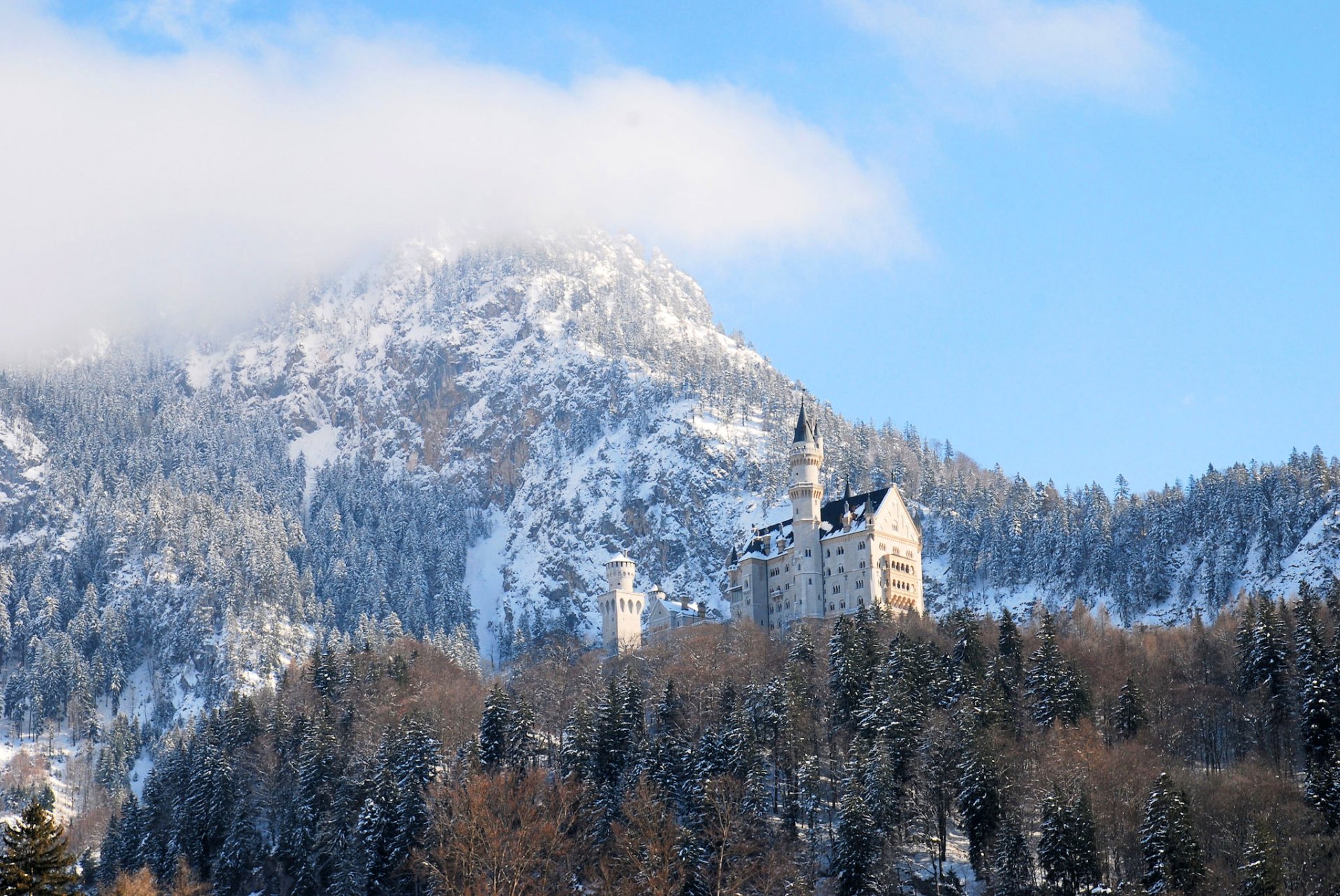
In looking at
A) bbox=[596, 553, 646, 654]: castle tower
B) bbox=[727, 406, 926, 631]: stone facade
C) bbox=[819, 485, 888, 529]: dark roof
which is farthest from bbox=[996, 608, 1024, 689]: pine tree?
bbox=[596, 553, 646, 654]: castle tower

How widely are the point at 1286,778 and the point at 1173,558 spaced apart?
91313 millimetres

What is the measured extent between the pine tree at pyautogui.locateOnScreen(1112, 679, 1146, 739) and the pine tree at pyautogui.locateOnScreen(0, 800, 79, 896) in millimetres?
62200

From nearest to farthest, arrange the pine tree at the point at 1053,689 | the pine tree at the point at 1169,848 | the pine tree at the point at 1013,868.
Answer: the pine tree at the point at 1169,848 < the pine tree at the point at 1013,868 < the pine tree at the point at 1053,689

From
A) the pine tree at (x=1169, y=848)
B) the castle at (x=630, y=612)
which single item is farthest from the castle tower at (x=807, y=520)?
the pine tree at (x=1169, y=848)

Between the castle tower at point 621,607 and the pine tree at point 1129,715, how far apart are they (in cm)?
8147

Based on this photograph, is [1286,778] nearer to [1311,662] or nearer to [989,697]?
[1311,662]

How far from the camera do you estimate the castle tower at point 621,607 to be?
179 metres

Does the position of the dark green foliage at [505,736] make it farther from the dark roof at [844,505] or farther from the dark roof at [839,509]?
the dark roof at [844,505]

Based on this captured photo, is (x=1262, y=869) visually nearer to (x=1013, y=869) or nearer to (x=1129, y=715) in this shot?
(x=1013, y=869)

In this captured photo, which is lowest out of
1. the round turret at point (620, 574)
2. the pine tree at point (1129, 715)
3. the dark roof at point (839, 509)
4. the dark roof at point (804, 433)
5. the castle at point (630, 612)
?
the pine tree at point (1129, 715)

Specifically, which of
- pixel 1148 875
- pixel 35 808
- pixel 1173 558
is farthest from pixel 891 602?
pixel 35 808

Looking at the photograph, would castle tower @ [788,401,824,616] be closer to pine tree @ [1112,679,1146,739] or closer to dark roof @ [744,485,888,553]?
dark roof @ [744,485,888,553]

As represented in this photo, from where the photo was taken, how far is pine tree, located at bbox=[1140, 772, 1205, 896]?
253 feet

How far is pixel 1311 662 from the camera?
9375 centimetres
